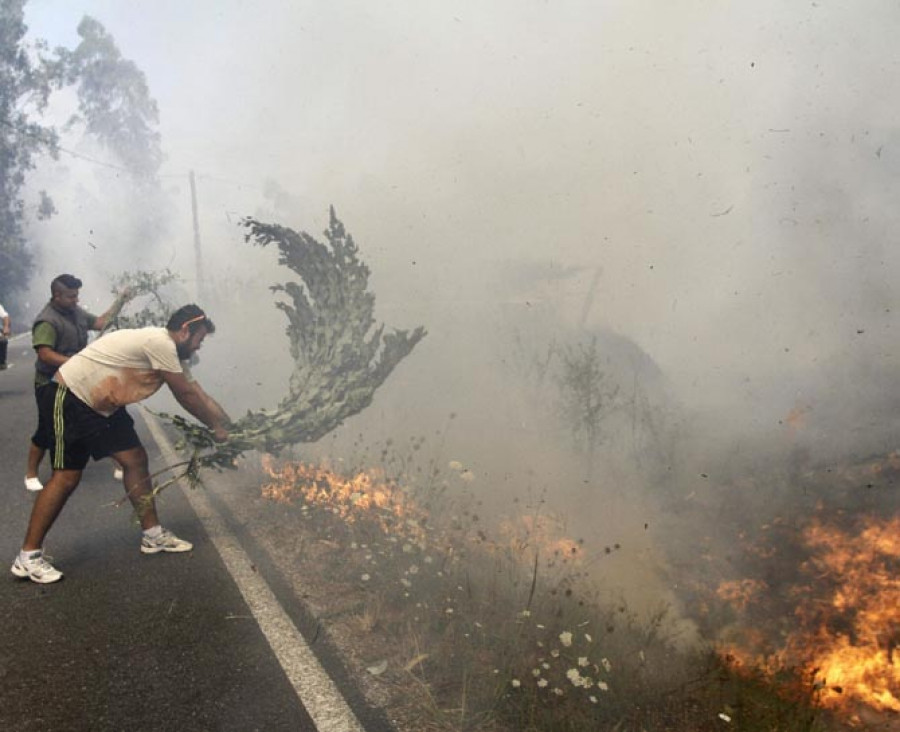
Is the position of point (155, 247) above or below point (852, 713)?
above

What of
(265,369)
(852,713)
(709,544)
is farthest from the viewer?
(265,369)

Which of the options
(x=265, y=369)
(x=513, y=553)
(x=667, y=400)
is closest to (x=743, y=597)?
(x=513, y=553)

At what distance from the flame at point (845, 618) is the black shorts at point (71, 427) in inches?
140

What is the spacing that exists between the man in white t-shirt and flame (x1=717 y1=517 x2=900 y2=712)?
3317mm

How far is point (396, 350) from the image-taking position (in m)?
4.85

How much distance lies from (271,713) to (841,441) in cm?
434

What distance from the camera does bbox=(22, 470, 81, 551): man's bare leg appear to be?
320 centimetres

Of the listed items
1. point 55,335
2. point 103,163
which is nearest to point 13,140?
point 103,163

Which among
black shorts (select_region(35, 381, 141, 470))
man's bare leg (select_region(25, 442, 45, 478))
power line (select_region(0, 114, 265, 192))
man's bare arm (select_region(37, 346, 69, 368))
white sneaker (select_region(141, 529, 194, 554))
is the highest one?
power line (select_region(0, 114, 265, 192))

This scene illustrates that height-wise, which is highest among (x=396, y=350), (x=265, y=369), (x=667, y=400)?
(x=396, y=350)

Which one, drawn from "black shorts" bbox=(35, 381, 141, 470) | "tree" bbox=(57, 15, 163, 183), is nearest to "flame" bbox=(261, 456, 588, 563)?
Result: "black shorts" bbox=(35, 381, 141, 470)

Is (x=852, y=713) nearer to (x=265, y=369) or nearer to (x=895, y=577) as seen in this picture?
(x=895, y=577)

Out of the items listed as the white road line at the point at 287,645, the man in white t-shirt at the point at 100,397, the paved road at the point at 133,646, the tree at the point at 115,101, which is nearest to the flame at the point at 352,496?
the white road line at the point at 287,645

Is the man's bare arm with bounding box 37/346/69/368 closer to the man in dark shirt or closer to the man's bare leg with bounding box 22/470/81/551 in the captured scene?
the man in dark shirt
